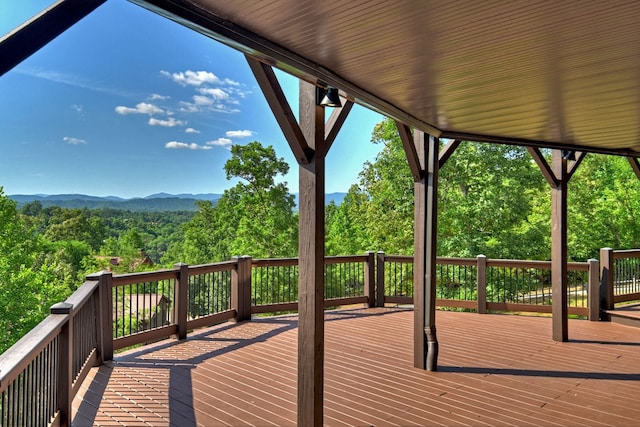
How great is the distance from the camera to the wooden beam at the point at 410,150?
4625 millimetres

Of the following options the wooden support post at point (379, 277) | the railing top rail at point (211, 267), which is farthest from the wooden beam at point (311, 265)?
the wooden support post at point (379, 277)

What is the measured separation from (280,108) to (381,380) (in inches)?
123

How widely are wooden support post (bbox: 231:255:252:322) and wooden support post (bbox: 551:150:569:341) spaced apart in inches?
174

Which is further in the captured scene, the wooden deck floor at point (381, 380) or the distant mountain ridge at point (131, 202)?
the distant mountain ridge at point (131, 202)

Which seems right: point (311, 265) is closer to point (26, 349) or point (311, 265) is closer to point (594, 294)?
Answer: point (26, 349)

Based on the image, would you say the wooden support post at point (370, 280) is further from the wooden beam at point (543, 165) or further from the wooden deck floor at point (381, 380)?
the wooden beam at point (543, 165)

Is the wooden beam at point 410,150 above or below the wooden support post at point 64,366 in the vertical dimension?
above

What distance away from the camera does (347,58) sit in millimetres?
2734

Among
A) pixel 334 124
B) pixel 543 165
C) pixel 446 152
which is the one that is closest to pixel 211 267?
pixel 446 152

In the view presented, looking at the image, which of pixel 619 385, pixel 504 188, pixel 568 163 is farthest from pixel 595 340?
pixel 504 188

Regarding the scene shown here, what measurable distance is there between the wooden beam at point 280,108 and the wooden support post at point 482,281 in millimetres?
5368

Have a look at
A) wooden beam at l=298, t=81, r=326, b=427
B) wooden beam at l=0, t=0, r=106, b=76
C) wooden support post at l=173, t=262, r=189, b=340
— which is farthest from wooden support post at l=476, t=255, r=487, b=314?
wooden beam at l=0, t=0, r=106, b=76

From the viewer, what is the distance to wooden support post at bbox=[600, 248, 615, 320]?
723cm

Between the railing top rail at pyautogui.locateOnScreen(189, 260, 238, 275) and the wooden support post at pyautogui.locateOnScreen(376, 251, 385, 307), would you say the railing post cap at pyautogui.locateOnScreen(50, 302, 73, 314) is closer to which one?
the railing top rail at pyautogui.locateOnScreen(189, 260, 238, 275)
